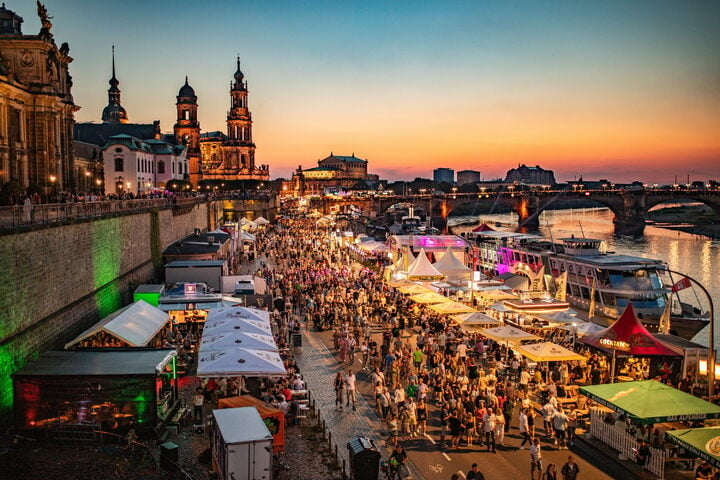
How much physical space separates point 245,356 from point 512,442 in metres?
6.86

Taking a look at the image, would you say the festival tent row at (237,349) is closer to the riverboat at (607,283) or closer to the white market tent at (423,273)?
the white market tent at (423,273)

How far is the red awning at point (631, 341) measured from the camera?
19.2m

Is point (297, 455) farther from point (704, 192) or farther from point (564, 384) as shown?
point (704, 192)

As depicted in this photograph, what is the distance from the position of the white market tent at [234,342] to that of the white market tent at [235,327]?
0.38m

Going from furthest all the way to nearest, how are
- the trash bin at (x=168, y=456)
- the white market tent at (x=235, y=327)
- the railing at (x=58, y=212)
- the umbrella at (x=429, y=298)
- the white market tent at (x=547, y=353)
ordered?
the umbrella at (x=429, y=298), the white market tent at (x=547, y=353), the white market tent at (x=235, y=327), the railing at (x=58, y=212), the trash bin at (x=168, y=456)

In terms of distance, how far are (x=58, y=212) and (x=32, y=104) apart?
86.3 feet

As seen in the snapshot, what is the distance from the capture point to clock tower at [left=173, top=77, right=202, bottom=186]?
109188mm

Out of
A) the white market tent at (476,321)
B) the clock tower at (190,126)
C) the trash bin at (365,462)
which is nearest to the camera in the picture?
the trash bin at (365,462)

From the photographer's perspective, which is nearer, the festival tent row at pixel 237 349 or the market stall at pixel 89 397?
the market stall at pixel 89 397

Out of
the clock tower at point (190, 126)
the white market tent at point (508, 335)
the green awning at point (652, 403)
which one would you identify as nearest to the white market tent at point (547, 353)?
the white market tent at point (508, 335)

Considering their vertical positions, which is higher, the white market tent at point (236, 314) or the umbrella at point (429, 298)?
the white market tent at point (236, 314)

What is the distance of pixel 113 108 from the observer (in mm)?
110750

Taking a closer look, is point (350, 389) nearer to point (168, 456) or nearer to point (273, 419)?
point (273, 419)

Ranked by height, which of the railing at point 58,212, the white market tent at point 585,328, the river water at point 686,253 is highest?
the railing at point 58,212
